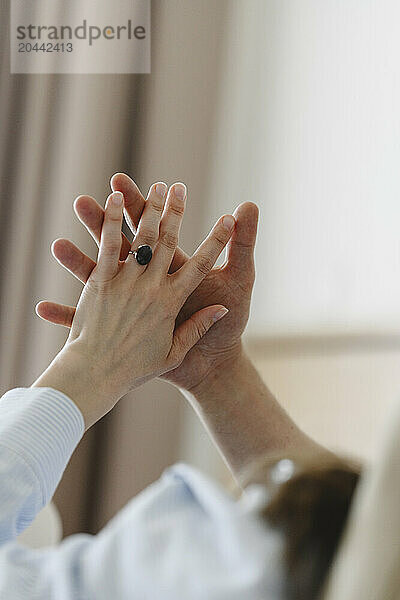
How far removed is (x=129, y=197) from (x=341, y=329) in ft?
2.47

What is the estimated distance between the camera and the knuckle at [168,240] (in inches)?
35.8

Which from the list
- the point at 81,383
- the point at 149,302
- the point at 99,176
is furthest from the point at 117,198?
the point at 99,176

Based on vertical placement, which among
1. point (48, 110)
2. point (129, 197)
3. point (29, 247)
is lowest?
point (29, 247)

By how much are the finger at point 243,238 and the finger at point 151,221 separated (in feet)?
0.33

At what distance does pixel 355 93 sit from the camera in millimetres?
1642

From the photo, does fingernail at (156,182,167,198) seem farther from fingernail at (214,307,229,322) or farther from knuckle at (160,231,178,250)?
fingernail at (214,307,229,322)

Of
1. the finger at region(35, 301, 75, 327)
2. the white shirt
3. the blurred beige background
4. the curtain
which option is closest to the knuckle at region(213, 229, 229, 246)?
the finger at region(35, 301, 75, 327)

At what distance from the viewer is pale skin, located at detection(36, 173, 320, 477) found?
3.02ft

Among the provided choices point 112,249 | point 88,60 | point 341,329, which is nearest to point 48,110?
point 88,60

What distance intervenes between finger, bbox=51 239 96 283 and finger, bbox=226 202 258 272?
19cm

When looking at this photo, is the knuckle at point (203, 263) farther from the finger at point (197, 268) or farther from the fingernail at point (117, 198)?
the fingernail at point (117, 198)

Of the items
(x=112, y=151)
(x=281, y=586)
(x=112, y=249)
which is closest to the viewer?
(x=281, y=586)

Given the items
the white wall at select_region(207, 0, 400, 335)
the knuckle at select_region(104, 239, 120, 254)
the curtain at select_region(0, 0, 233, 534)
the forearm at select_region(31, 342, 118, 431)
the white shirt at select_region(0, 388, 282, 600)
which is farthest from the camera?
the curtain at select_region(0, 0, 233, 534)

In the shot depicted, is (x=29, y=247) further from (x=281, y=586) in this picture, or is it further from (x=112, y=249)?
(x=281, y=586)
